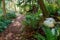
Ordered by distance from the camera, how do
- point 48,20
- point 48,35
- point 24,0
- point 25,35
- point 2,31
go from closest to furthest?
1. point 48,35
2. point 25,35
3. point 48,20
4. point 24,0
5. point 2,31

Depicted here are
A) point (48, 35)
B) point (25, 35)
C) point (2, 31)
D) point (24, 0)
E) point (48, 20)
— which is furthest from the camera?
point (2, 31)

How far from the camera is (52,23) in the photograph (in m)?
6.60

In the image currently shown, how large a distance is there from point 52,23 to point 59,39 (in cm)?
150

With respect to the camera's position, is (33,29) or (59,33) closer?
(59,33)

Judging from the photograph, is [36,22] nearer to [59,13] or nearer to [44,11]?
[44,11]

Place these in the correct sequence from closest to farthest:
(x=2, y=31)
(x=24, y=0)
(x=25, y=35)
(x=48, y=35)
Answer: (x=48, y=35), (x=25, y=35), (x=24, y=0), (x=2, y=31)

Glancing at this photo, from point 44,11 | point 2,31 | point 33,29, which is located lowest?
point 2,31

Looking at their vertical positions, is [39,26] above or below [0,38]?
above

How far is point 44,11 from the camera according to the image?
7109mm

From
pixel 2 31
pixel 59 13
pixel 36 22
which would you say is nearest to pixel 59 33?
pixel 36 22

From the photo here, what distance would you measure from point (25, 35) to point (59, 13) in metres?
2.43

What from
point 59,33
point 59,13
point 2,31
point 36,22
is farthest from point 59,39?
point 2,31

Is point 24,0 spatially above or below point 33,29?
above

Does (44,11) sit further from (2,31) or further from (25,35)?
(2,31)
